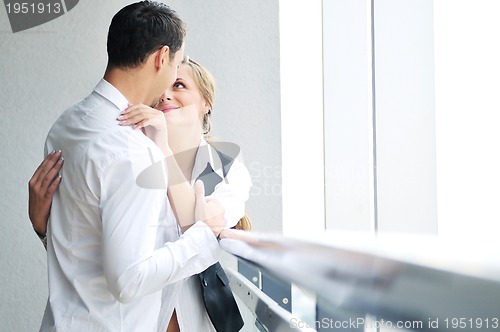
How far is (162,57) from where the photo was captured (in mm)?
1398

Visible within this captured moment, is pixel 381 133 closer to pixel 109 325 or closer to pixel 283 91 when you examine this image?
pixel 283 91

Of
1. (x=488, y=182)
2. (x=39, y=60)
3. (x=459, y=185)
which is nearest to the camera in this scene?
(x=488, y=182)

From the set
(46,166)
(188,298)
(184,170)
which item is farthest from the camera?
(184,170)

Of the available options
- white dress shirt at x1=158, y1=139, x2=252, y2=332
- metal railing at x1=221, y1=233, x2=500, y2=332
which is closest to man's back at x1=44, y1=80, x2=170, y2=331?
white dress shirt at x1=158, y1=139, x2=252, y2=332

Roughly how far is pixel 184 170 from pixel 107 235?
0.87m

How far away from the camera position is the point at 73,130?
127cm

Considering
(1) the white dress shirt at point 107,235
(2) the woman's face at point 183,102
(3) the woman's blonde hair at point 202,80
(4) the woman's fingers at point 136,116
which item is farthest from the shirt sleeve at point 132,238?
(3) the woman's blonde hair at point 202,80

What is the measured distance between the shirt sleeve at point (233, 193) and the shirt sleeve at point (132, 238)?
0.99 ft

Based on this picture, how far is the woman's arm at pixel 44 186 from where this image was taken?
50.8 inches

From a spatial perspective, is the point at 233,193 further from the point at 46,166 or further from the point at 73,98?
the point at 73,98

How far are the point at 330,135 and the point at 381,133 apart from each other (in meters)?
0.66

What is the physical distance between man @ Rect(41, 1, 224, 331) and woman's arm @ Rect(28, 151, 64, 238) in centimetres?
2

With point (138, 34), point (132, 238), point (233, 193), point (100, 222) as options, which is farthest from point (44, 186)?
point (233, 193)

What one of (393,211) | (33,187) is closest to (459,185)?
(393,211)
